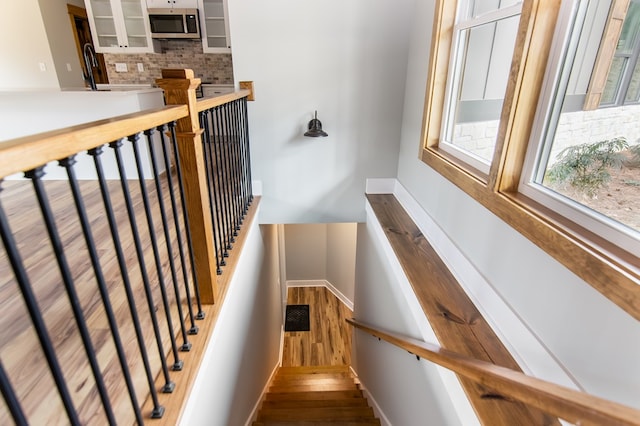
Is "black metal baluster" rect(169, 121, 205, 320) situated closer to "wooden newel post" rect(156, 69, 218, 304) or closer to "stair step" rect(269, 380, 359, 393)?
"wooden newel post" rect(156, 69, 218, 304)

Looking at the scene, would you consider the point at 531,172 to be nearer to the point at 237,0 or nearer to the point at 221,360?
the point at 221,360

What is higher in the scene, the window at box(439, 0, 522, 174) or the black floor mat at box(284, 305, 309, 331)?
the window at box(439, 0, 522, 174)

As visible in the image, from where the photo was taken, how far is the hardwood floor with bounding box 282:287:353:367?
5.17 metres

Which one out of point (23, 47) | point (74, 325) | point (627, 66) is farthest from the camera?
point (23, 47)

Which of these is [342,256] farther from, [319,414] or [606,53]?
[606,53]

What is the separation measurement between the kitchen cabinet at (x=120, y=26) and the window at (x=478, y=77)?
4707 millimetres

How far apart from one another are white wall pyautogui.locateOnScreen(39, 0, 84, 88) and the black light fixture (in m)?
4.45

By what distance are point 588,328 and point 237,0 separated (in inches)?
114

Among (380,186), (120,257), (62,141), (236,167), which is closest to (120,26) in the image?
(236,167)

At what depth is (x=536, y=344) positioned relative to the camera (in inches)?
48.9

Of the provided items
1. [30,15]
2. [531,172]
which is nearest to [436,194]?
[531,172]

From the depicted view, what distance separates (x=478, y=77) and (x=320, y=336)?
468 cm

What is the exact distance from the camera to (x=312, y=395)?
352 centimetres

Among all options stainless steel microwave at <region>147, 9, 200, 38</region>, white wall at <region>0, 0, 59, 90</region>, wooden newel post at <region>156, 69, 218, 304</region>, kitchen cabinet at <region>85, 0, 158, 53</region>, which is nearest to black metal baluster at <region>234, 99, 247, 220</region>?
wooden newel post at <region>156, 69, 218, 304</region>
